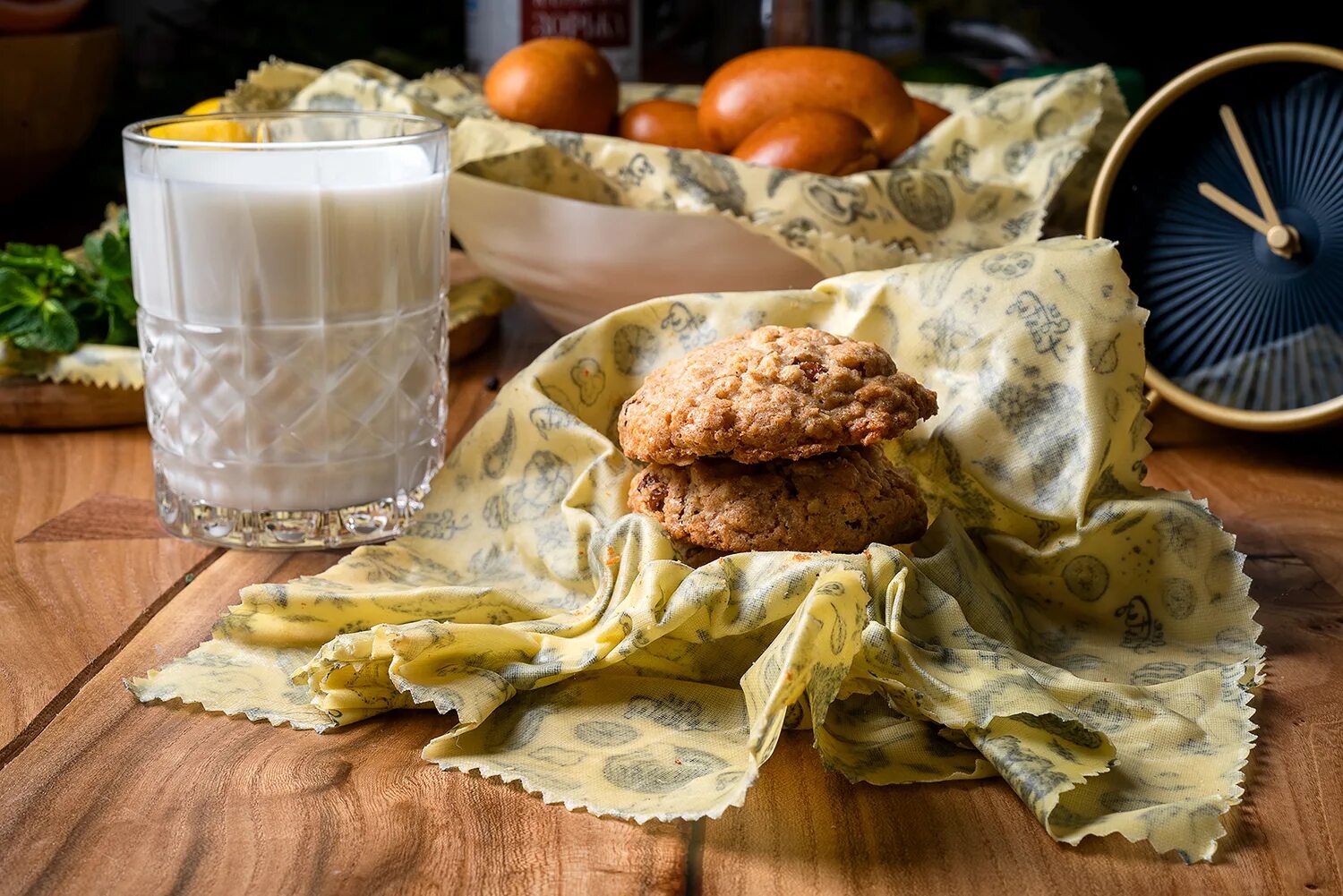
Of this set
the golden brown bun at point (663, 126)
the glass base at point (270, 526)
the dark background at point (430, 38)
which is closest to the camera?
the glass base at point (270, 526)

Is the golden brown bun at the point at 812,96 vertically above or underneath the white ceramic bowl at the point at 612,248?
above

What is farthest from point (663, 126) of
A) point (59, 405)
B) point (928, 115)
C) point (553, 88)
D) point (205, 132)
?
point (59, 405)

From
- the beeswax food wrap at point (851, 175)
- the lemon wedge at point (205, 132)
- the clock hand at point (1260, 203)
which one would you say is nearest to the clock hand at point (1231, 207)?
the clock hand at point (1260, 203)

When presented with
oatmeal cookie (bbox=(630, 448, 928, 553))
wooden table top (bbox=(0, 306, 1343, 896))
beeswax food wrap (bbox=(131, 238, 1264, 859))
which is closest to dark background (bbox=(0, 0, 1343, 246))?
beeswax food wrap (bbox=(131, 238, 1264, 859))

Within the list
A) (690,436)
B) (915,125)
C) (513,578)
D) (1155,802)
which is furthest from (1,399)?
(1155,802)

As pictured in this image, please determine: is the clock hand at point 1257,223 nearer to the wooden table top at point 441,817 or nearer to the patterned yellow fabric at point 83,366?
the wooden table top at point 441,817

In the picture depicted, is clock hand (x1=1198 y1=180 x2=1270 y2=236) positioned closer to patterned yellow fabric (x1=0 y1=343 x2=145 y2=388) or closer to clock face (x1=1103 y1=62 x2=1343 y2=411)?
clock face (x1=1103 y1=62 x2=1343 y2=411)
